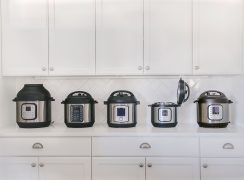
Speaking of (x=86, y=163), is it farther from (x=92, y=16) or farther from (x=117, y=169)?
(x=92, y=16)

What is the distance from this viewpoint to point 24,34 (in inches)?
112

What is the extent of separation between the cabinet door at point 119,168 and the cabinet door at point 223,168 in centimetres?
46

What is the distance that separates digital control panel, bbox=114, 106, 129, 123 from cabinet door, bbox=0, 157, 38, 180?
707 mm

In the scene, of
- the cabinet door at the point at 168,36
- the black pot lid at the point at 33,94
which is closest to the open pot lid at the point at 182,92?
the cabinet door at the point at 168,36

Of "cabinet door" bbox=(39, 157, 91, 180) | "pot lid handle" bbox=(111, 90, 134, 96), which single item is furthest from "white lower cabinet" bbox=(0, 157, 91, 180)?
"pot lid handle" bbox=(111, 90, 134, 96)

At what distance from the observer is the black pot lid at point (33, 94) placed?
2800 millimetres

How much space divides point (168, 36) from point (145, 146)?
90 centimetres

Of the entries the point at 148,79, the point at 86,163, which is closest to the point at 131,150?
the point at 86,163

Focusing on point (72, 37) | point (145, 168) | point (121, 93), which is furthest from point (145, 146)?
point (72, 37)

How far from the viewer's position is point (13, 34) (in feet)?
9.36

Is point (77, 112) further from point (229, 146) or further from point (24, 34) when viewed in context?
point (229, 146)

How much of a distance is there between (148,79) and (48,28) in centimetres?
97

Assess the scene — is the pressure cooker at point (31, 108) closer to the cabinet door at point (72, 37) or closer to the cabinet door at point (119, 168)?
the cabinet door at point (72, 37)

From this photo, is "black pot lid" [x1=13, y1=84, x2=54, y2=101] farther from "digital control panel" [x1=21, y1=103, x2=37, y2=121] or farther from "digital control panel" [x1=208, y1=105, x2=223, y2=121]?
"digital control panel" [x1=208, y1=105, x2=223, y2=121]
